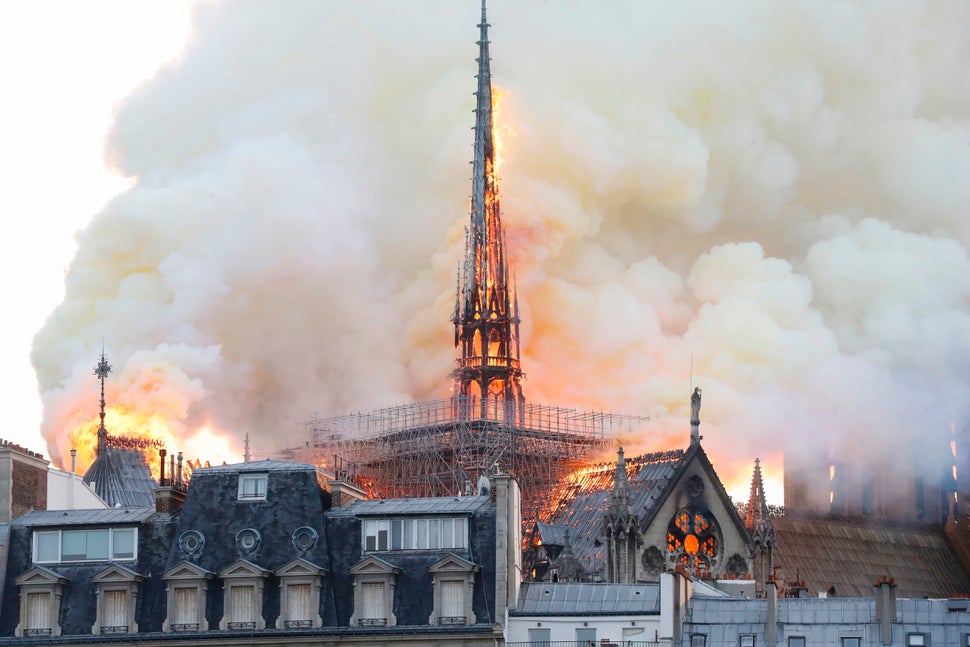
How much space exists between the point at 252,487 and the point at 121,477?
67.6m

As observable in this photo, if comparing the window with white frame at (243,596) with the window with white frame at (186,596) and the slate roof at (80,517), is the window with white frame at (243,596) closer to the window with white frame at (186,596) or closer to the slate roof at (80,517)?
the window with white frame at (186,596)

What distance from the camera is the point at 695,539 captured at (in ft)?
467

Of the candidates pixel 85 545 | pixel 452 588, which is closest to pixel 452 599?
pixel 452 588

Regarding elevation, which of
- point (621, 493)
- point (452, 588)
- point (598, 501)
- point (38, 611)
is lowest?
point (38, 611)

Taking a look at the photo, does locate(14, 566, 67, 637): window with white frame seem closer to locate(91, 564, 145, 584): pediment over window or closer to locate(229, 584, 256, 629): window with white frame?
locate(91, 564, 145, 584): pediment over window

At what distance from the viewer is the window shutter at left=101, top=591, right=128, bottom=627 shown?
9706 cm

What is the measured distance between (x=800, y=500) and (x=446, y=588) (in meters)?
95.8

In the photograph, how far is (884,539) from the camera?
19400 cm

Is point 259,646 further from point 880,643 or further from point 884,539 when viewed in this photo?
point 884,539

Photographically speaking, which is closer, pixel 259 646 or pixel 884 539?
pixel 259 646

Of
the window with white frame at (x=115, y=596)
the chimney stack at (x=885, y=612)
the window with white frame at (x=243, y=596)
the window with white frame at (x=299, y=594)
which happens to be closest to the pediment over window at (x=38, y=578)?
the window with white frame at (x=115, y=596)

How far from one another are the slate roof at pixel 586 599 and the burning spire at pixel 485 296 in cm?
7361

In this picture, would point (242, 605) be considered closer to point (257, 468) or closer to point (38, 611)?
point (257, 468)

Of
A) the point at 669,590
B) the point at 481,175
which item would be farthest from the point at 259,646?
the point at 481,175
